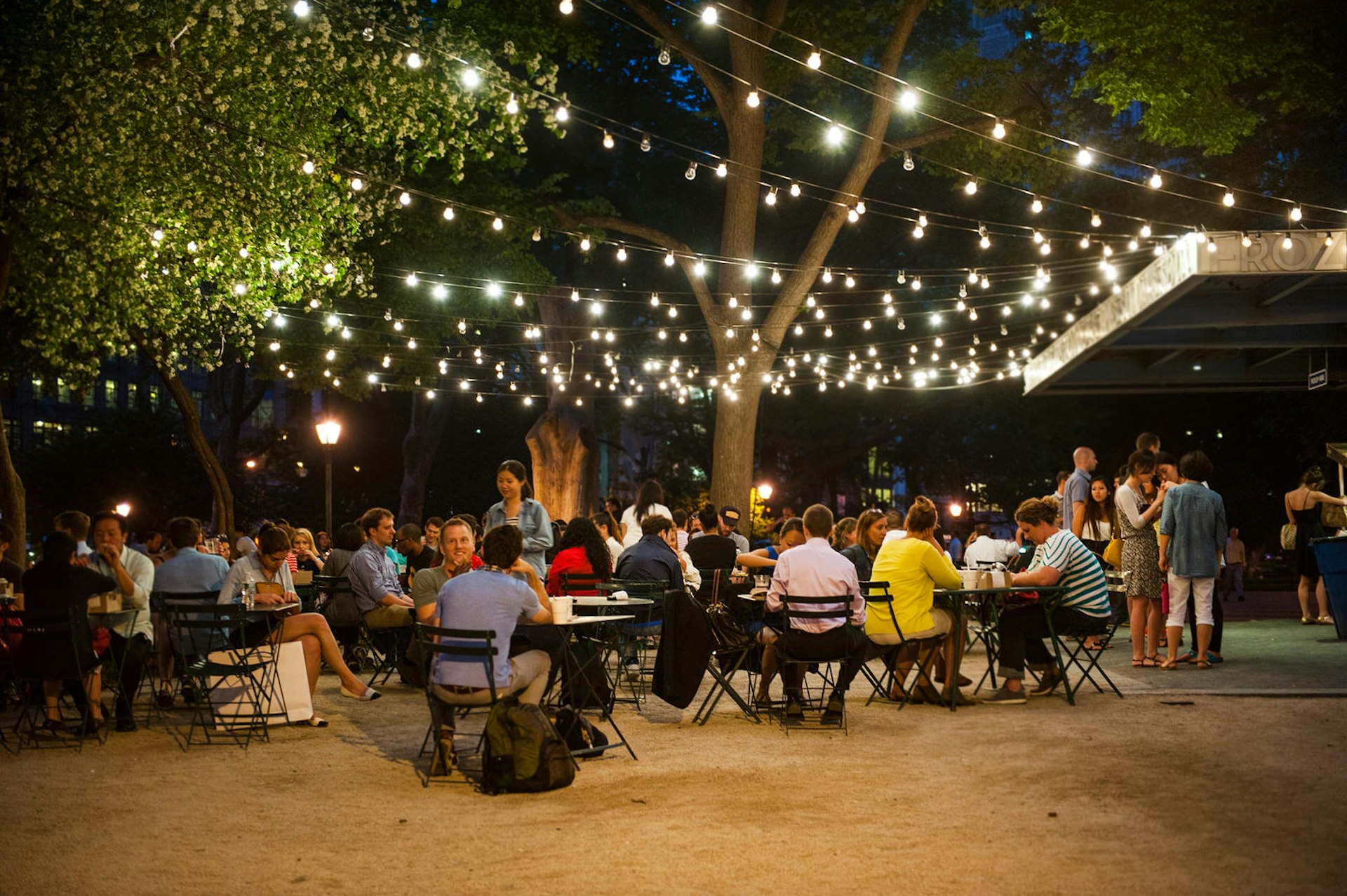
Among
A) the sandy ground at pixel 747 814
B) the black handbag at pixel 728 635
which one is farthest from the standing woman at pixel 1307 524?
the black handbag at pixel 728 635

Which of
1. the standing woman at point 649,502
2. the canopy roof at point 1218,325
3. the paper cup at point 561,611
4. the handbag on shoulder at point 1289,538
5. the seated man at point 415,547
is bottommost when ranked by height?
the paper cup at point 561,611

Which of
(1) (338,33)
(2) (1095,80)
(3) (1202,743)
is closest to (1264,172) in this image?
(2) (1095,80)

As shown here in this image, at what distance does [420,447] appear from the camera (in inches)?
1323

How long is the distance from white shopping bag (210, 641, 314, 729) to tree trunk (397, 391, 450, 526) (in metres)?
24.1

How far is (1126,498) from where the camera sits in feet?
34.5

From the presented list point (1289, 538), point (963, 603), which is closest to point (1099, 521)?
point (1289, 538)

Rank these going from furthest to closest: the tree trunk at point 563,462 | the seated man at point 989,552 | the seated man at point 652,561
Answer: the tree trunk at point 563,462, the seated man at point 989,552, the seated man at point 652,561

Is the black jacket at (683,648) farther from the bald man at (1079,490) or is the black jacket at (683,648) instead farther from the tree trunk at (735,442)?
the tree trunk at (735,442)

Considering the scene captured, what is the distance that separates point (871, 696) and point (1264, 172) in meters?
19.1

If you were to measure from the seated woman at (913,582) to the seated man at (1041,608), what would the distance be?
497 millimetres

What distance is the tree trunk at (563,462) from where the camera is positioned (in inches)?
1008

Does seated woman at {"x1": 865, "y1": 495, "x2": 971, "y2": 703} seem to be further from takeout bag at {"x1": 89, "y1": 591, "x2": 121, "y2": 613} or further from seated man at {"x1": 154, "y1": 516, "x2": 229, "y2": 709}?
takeout bag at {"x1": 89, "y1": 591, "x2": 121, "y2": 613}

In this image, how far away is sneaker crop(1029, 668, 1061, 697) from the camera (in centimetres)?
902

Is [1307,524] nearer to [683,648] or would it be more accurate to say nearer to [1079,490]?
[1079,490]
